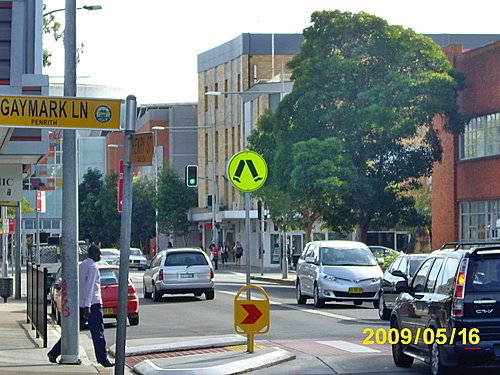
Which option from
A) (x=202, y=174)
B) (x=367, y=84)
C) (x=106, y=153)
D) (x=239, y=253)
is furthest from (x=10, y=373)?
(x=106, y=153)

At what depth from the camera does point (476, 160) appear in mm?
49312

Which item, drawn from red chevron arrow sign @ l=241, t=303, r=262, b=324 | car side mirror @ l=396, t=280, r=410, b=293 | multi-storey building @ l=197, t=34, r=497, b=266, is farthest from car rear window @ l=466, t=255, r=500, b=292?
multi-storey building @ l=197, t=34, r=497, b=266

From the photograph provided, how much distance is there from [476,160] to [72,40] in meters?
33.6

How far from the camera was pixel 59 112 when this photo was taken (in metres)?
15.2

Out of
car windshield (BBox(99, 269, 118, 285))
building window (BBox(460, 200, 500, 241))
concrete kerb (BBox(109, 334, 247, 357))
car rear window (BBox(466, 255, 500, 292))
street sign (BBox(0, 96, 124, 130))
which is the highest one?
street sign (BBox(0, 96, 124, 130))

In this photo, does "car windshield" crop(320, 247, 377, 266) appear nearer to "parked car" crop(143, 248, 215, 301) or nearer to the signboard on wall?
"parked car" crop(143, 248, 215, 301)

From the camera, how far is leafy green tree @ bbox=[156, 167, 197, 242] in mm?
92875

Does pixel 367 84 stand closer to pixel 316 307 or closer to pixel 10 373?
pixel 316 307

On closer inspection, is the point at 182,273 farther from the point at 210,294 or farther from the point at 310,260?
the point at 310,260

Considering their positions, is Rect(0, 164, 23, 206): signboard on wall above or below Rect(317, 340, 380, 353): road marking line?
above

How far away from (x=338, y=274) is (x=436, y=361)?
17431 millimetres

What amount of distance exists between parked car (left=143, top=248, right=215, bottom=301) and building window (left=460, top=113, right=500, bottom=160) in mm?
15533

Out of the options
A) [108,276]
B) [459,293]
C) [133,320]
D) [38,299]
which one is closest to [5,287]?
[108,276]

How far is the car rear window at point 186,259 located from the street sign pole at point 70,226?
18.7 meters
